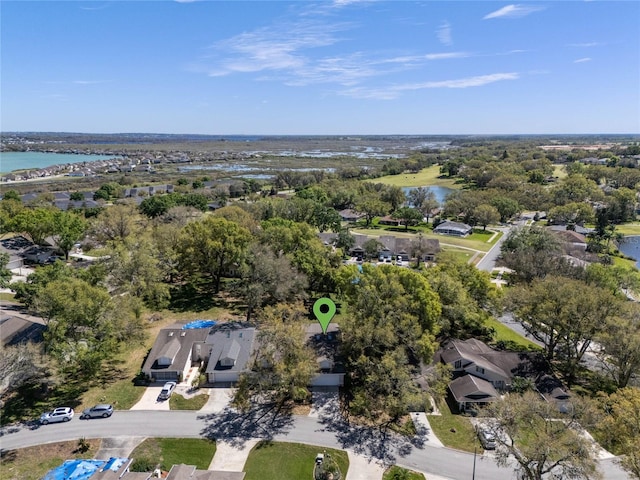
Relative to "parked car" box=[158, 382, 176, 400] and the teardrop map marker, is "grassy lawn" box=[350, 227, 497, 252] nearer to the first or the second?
the teardrop map marker

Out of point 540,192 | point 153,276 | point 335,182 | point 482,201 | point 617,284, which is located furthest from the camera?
point 335,182

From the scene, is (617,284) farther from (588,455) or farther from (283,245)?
(283,245)

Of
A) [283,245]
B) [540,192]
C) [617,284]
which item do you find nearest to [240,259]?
[283,245]

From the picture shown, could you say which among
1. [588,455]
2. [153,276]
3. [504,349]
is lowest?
[504,349]

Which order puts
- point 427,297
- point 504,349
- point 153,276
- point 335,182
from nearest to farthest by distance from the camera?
point 427,297 → point 504,349 → point 153,276 → point 335,182

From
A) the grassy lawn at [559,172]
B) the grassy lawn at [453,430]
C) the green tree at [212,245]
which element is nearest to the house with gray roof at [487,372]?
the grassy lawn at [453,430]

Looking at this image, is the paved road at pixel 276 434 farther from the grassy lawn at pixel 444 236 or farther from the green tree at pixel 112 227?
the grassy lawn at pixel 444 236

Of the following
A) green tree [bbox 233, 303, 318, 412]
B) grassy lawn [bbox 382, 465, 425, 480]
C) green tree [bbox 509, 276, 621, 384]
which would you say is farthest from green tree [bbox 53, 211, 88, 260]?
green tree [bbox 509, 276, 621, 384]
